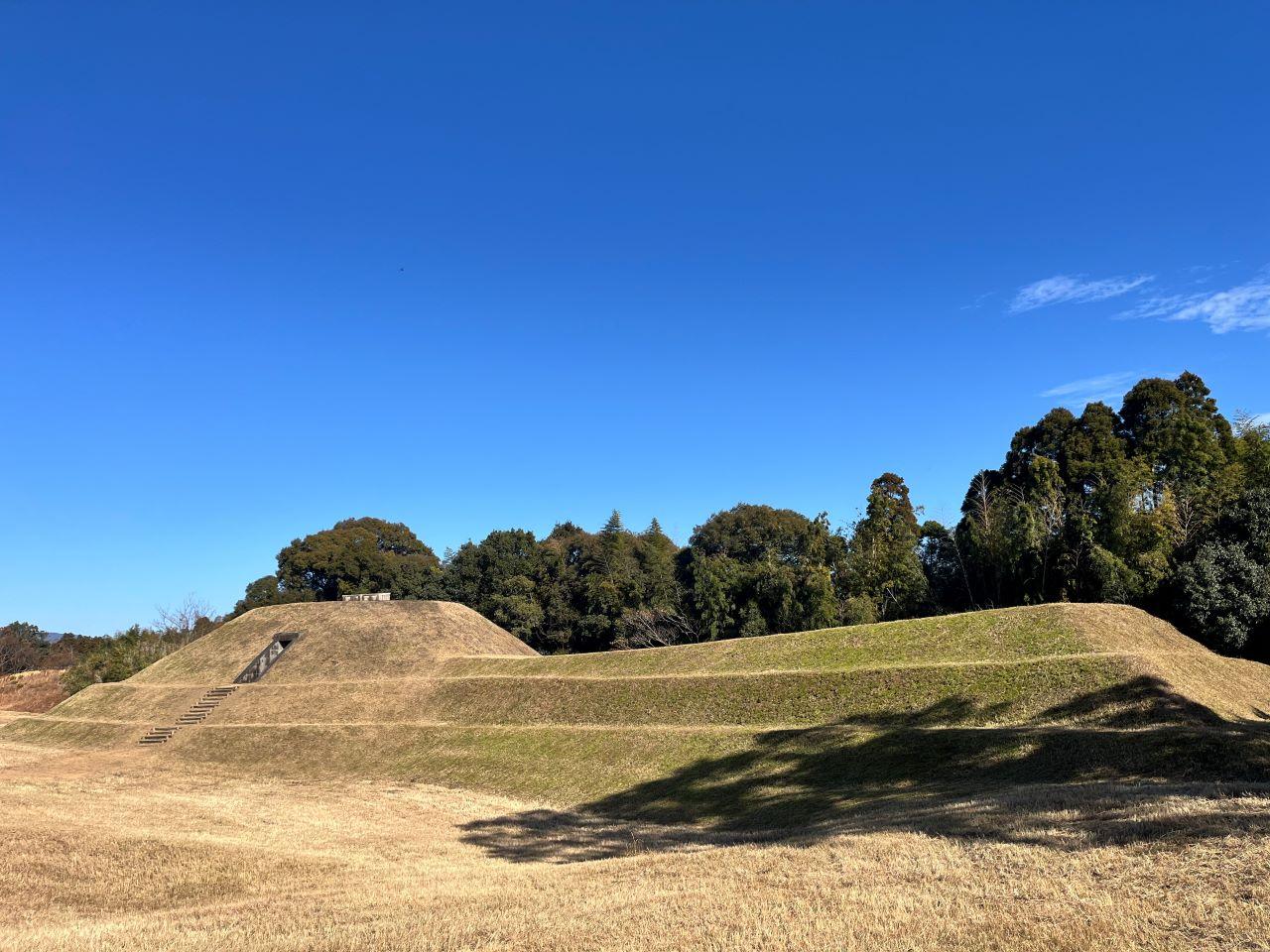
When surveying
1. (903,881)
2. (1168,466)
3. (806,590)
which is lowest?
(903,881)

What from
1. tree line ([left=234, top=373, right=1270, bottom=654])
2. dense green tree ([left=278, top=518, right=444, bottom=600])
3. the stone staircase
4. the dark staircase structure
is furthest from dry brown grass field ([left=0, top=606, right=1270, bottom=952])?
dense green tree ([left=278, top=518, right=444, bottom=600])

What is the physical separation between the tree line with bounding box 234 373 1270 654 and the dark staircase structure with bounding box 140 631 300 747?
19789 millimetres

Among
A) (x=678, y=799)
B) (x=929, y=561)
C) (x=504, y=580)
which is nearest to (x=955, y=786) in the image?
(x=678, y=799)

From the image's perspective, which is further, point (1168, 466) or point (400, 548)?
point (400, 548)

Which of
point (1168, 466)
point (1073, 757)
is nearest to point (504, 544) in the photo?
point (1168, 466)

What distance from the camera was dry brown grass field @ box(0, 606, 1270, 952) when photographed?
31.5ft

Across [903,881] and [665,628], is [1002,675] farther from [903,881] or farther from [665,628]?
[665,628]

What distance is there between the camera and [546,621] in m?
66.6

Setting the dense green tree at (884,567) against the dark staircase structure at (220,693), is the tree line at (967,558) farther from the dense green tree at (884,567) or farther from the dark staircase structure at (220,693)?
the dark staircase structure at (220,693)

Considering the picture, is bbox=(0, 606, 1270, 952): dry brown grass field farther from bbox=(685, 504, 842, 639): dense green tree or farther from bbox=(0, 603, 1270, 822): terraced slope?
bbox=(685, 504, 842, 639): dense green tree

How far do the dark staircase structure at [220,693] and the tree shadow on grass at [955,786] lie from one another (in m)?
25.6

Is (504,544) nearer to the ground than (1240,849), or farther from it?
farther from it

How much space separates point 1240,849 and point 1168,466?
1939 inches

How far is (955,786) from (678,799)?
8491mm
